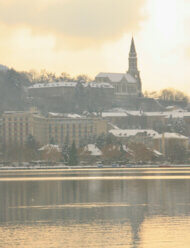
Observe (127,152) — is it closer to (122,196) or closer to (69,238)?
(122,196)

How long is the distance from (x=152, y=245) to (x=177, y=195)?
1098 inches

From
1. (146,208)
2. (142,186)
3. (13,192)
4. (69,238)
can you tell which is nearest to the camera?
(69,238)

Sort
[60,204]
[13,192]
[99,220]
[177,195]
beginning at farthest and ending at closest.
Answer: [13,192] → [177,195] → [60,204] → [99,220]

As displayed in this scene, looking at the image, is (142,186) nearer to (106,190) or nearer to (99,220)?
(106,190)

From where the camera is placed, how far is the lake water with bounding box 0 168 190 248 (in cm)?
4069

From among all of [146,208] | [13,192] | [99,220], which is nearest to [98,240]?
[99,220]

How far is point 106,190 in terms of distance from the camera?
251ft

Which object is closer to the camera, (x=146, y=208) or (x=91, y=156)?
(x=146, y=208)

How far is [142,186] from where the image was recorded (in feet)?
267

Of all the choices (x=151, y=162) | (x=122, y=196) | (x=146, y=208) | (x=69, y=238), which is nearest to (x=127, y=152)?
(x=151, y=162)

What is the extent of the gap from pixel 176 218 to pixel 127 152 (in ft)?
492

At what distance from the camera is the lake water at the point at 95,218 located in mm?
40688

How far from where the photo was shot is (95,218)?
4966 cm

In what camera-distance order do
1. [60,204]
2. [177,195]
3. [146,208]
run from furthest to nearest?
[177,195], [60,204], [146,208]
